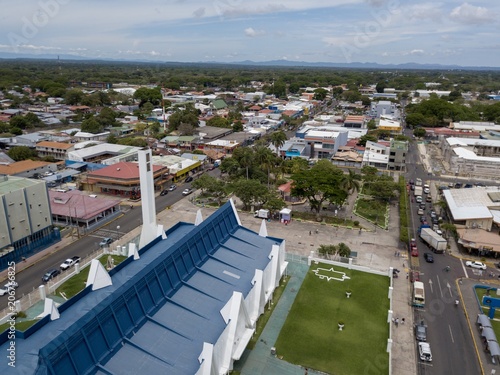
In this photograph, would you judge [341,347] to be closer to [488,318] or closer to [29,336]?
[488,318]

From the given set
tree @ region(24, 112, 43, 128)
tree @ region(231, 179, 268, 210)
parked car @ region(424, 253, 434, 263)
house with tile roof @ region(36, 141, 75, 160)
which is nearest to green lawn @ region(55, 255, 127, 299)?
tree @ region(231, 179, 268, 210)

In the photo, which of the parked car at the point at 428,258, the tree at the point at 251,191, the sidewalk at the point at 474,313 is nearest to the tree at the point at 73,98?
the tree at the point at 251,191

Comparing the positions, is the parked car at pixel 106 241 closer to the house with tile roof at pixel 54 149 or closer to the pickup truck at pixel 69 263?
the pickup truck at pixel 69 263

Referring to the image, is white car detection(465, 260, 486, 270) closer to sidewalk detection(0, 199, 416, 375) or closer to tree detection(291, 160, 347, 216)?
sidewalk detection(0, 199, 416, 375)

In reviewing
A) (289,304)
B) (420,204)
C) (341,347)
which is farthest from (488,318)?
(420,204)

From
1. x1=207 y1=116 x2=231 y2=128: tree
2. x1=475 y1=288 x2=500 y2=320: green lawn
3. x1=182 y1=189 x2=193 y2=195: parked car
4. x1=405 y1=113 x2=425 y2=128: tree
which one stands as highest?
x1=405 y1=113 x2=425 y2=128: tree
